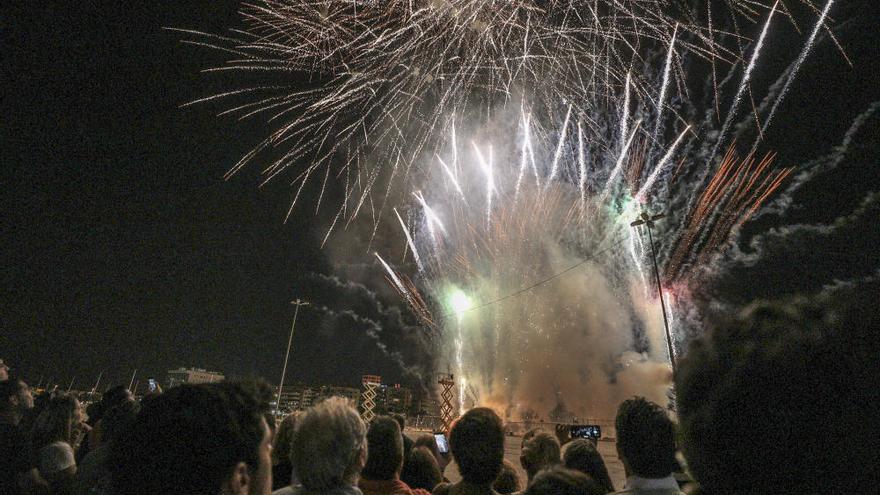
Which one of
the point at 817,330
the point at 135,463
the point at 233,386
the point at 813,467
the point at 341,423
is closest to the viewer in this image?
the point at 813,467

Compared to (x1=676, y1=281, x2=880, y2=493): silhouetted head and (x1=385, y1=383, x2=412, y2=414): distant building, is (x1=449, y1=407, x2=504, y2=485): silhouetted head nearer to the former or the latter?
(x1=676, y1=281, x2=880, y2=493): silhouetted head

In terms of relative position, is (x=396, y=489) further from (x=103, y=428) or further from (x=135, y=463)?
(x=103, y=428)

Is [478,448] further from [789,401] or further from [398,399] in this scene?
[398,399]

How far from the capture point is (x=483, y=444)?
9.82ft

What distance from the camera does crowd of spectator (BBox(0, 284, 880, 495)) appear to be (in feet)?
3.06

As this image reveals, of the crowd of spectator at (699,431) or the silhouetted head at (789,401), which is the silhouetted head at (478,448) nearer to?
the crowd of spectator at (699,431)

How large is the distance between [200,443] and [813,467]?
1770mm

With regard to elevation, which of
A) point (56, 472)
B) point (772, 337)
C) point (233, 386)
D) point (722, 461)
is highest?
point (772, 337)

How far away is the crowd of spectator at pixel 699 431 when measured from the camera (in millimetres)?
932

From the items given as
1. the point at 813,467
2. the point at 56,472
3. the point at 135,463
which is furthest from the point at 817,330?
the point at 56,472

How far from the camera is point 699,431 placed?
106cm

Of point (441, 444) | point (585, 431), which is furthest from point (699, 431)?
point (585, 431)

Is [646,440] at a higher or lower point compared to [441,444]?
higher

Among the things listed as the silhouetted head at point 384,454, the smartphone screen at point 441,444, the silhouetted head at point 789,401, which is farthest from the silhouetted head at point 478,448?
the smartphone screen at point 441,444
